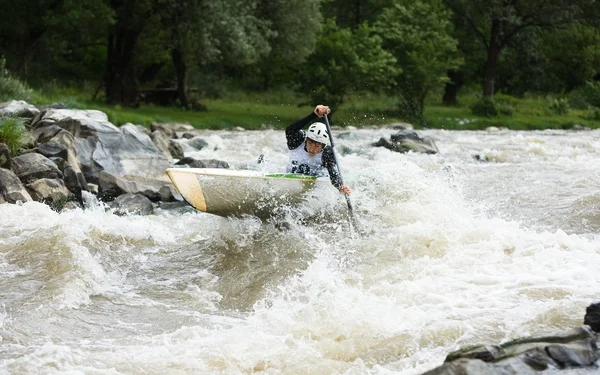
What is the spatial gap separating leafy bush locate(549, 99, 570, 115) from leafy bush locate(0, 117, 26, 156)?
1001 inches

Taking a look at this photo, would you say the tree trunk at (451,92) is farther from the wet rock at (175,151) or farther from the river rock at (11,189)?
the river rock at (11,189)

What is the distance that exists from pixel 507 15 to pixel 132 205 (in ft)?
86.1

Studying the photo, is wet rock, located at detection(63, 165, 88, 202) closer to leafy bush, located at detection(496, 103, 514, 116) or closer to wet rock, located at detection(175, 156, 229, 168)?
wet rock, located at detection(175, 156, 229, 168)

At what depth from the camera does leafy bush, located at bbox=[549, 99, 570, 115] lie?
3334cm

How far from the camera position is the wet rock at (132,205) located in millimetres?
11625

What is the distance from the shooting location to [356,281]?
830 cm

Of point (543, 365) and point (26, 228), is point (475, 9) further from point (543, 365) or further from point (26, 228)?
point (543, 365)

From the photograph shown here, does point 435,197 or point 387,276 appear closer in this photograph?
point 387,276

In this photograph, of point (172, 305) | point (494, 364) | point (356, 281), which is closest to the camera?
point (494, 364)

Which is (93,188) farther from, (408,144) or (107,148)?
(408,144)

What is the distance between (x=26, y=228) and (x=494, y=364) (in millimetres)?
6483

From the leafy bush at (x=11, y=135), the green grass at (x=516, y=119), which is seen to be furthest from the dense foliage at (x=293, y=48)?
the leafy bush at (x=11, y=135)

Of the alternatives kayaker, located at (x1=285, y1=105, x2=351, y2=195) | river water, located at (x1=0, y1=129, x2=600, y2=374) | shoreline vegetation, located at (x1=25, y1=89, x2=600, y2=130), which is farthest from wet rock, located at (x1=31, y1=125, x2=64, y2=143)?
shoreline vegetation, located at (x1=25, y1=89, x2=600, y2=130)

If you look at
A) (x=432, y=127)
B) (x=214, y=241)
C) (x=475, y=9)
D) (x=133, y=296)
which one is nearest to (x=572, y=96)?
(x=475, y=9)
